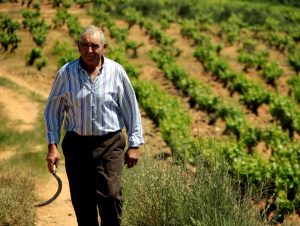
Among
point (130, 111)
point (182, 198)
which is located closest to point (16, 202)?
point (130, 111)

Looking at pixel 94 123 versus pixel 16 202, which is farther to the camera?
pixel 16 202

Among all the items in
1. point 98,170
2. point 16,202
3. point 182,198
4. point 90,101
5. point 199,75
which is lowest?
point 199,75

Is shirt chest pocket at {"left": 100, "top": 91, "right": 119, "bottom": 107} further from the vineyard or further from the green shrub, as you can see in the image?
the green shrub

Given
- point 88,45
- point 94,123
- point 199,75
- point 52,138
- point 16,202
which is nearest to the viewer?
point 88,45

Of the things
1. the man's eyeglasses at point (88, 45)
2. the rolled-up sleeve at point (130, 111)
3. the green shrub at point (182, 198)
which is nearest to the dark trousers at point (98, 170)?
the rolled-up sleeve at point (130, 111)

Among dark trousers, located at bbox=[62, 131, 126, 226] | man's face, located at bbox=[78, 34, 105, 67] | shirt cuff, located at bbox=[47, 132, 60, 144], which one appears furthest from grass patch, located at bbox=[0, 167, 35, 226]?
man's face, located at bbox=[78, 34, 105, 67]

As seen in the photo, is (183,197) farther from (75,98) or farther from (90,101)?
(75,98)

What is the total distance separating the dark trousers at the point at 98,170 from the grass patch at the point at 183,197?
428 mm

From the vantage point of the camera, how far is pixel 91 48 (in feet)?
11.8

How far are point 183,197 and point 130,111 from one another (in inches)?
34.3

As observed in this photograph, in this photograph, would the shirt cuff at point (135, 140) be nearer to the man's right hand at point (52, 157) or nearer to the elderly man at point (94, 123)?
the elderly man at point (94, 123)

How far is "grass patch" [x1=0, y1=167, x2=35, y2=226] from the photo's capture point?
16.3 feet

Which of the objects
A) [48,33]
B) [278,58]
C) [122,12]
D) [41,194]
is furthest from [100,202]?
[122,12]

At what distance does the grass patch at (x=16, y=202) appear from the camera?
496 cm
